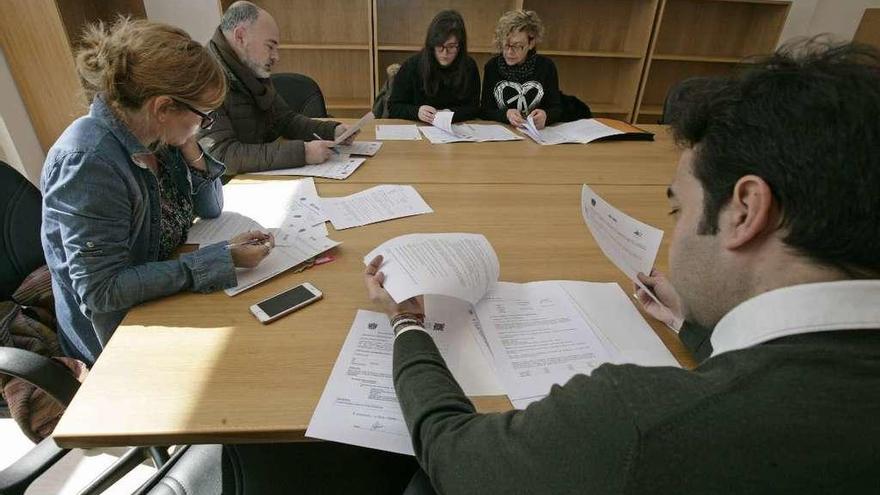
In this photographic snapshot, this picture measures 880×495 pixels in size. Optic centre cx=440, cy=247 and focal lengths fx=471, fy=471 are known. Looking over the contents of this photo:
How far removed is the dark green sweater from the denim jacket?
754 millimetres

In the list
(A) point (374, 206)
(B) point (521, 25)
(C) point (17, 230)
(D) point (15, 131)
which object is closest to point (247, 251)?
(A) point (374, 206)

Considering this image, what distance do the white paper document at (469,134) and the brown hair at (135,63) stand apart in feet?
3.74

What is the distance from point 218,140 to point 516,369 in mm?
1328

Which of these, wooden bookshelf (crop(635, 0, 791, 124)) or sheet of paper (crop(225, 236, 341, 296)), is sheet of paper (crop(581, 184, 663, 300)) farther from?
wooden bookshelf (crop(635, 0, 791, 124))

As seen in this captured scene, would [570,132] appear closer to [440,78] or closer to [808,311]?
[440,78]

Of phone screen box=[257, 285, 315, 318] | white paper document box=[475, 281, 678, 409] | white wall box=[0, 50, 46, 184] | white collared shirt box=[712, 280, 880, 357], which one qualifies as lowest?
white wall box=[0, 50, 46, 184]

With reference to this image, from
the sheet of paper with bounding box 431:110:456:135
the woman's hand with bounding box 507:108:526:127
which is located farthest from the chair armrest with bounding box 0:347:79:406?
the woman's hand with bounding box 507:108:526:127

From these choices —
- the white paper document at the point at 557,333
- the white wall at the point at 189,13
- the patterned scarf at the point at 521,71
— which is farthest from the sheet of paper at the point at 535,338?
the white wall at the point at 189,13

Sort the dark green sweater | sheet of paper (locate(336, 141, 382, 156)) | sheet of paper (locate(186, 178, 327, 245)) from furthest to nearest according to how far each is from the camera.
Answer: sheet of paper (locate(336, 141, 382, 156)), sheet of paper (locate(186, 178, 327, 245)), the dark green sweater

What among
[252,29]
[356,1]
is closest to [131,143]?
[252,29]

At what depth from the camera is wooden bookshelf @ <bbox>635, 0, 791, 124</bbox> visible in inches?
143

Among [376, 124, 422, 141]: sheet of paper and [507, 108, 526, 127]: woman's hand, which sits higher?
[507, 108, 526, 127]: woman's hand

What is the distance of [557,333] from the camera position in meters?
0.87

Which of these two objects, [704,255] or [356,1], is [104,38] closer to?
[704,255]
